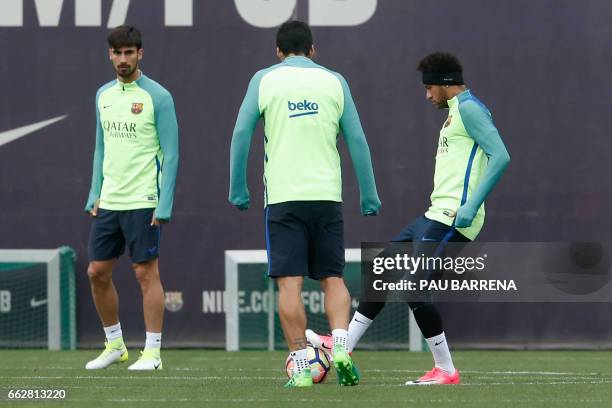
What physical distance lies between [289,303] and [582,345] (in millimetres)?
4614

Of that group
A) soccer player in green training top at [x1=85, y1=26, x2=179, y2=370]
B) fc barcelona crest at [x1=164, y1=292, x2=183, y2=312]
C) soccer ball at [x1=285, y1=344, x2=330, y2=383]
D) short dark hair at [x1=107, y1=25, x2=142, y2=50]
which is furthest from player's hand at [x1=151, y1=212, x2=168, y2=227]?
fc barcelona crest at [x1=164, y1=292, x2=183, y2=312]

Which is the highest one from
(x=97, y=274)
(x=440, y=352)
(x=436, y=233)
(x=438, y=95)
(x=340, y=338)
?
(x=438, y=95)

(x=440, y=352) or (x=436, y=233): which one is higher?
(x=436, y=233)

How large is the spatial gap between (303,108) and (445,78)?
4.26 ft

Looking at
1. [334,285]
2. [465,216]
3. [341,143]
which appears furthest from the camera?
[341,143]

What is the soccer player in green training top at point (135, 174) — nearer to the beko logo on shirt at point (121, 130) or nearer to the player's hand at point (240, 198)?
the beko logo on shirt at point (121, 130)

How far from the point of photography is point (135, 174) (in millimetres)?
8078

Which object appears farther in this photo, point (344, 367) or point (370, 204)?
point (370, 204)

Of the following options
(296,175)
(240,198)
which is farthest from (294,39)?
(240,198)

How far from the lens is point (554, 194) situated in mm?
10359

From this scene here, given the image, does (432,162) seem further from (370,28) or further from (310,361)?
(310,361)

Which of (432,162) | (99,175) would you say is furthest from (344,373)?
(432,162)

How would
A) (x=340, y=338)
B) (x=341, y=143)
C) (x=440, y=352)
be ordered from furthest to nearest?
(x=341, y=143) → (x=440, y=352) → (x=340, y=338)

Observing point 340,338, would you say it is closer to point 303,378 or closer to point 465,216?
point 303,378
